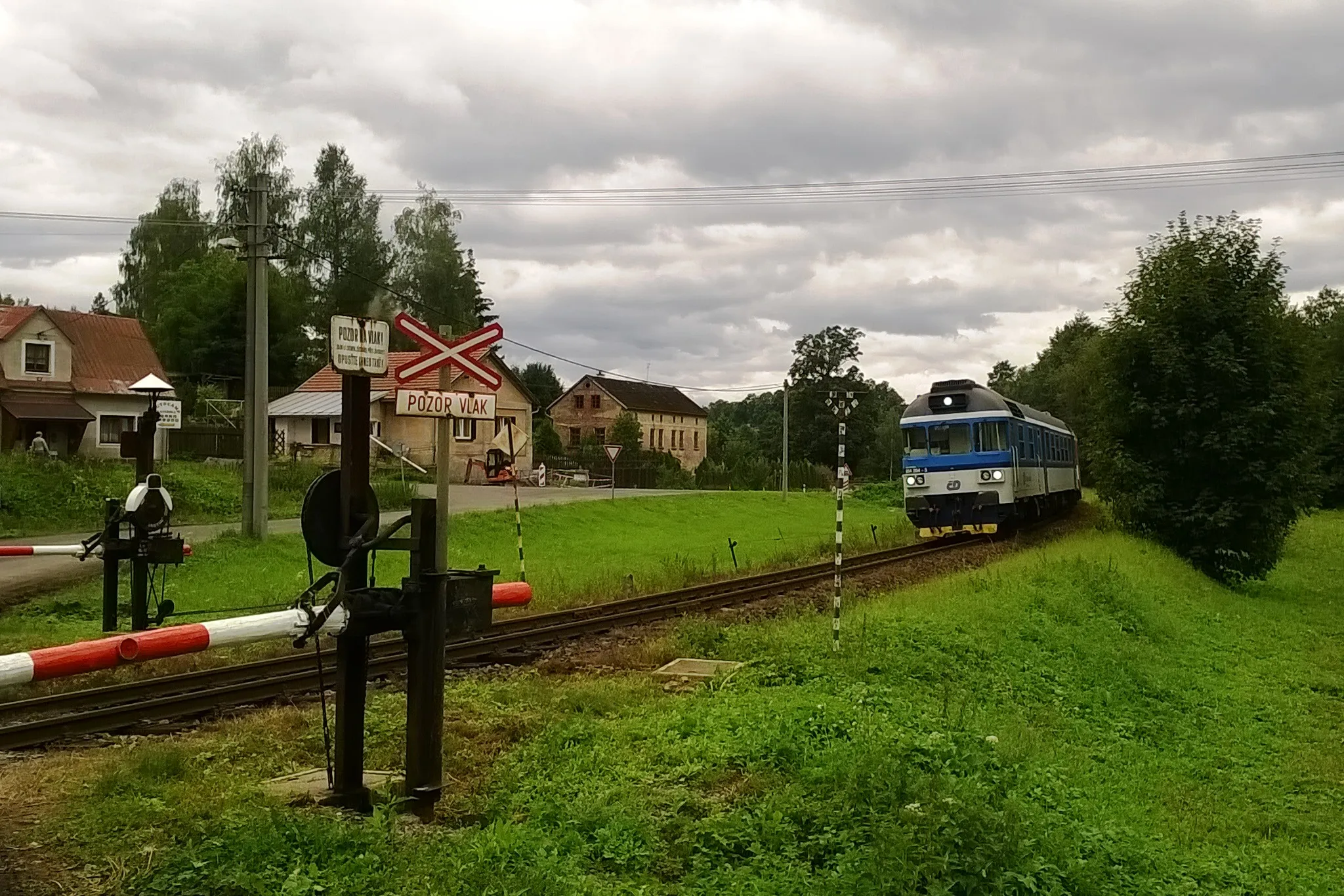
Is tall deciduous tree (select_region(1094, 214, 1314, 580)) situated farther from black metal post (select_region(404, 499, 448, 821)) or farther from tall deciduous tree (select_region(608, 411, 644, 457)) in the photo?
tall deciduous tree (select_region(608, 411, 644, 457))

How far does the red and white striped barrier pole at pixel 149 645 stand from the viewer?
3.94 metres

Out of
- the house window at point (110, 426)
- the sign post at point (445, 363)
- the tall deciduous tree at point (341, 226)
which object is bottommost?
the sign post at point (445, 363)

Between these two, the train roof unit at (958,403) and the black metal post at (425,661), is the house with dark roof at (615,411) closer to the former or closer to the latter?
the train roof unit at (958,403)

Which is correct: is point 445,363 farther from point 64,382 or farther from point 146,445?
point 64,382

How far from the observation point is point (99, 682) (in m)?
9.00

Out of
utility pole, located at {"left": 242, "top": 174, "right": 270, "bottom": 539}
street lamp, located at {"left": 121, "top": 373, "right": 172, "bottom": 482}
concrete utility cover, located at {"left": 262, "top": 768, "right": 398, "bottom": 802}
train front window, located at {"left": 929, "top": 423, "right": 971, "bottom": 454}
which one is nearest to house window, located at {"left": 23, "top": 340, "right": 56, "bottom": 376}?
utility pole, located at {"left": 242, "top": 174, "right": 270, "bottom": 539}

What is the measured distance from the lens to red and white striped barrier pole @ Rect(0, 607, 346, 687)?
394 centimetres

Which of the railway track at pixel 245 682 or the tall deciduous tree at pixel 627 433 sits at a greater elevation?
the tall deciduous tree at pixel 627 433

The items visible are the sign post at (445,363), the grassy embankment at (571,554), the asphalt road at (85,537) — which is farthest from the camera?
the asphalt road at (85,537)

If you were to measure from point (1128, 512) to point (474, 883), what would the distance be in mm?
21344

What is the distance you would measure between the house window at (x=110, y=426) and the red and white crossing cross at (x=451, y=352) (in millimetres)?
37646

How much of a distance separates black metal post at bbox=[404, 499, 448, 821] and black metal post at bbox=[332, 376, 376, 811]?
0.22 m

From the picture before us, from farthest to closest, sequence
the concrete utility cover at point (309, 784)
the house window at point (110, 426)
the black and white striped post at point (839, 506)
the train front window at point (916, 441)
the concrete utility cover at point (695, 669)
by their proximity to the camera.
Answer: the house window at point (110, 426)
the train front window at point (916, 441)
the black and white striped post at point (839, 506)
the concrete utility cover at point (695, 669)
the concrete utility cover at point (309, 784)

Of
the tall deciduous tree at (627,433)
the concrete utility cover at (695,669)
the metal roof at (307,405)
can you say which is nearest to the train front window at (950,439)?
the concrete utility cover at (695,669)
